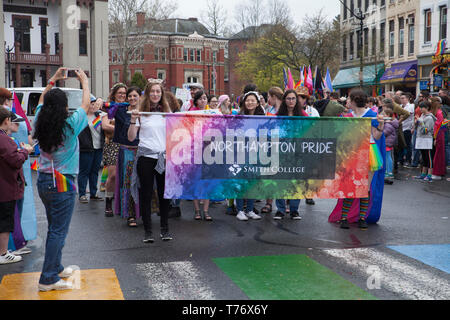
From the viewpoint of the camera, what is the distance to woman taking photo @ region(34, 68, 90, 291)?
212 inches

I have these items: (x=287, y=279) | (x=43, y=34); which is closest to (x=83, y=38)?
(x=43, y=34)

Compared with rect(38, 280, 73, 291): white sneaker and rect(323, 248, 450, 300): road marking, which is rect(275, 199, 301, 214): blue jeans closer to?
rect(323, 248, 450, 300): road marking

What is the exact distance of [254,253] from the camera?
6918 mm

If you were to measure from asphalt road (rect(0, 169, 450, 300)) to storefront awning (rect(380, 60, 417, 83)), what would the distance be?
28.7 metres

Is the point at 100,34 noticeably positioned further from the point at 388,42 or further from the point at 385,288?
the point at 385,288

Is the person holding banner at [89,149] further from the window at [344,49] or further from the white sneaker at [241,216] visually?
the window at [344,49]

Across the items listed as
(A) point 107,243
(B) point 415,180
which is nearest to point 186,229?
(A) point 107,243

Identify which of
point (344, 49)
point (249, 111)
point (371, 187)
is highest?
point (344, 49)

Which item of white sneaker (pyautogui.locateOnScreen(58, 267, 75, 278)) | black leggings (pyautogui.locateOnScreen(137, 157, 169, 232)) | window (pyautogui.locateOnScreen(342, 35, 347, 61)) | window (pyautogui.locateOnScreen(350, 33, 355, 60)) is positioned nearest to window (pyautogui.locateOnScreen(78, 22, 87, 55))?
window (pyautogui.locateOnScreen(342, 35, 347, 61))

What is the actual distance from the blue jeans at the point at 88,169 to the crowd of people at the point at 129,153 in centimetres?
2

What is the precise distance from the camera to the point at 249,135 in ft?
26.0

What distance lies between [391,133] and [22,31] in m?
37.7

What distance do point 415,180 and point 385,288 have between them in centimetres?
962

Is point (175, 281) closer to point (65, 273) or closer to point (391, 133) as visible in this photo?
point (65, 273)
